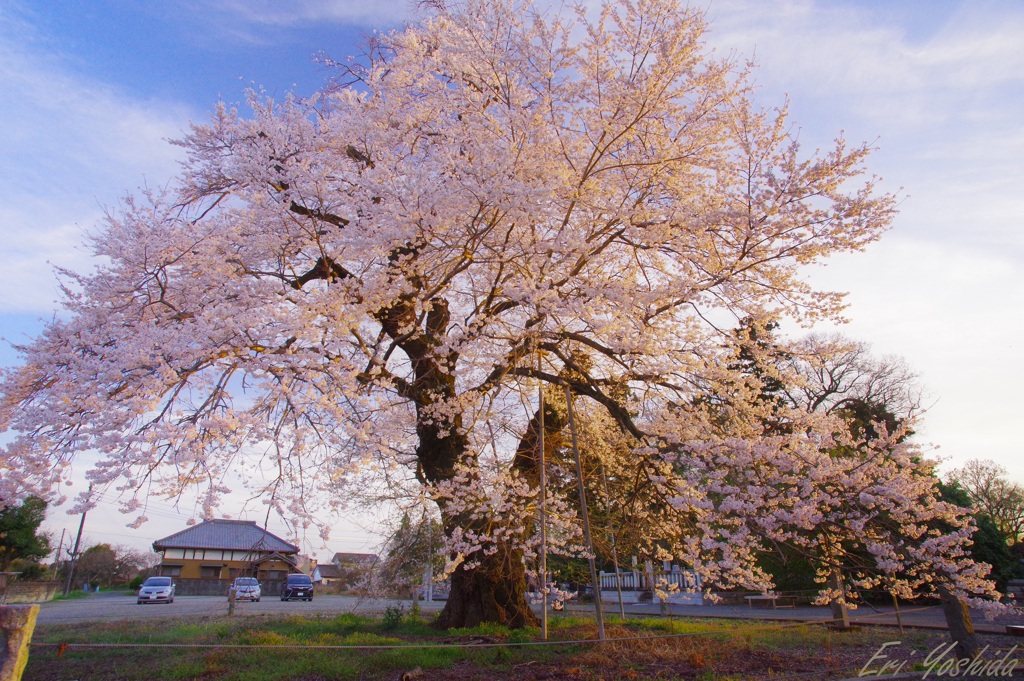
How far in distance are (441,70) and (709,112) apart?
12.9 ft

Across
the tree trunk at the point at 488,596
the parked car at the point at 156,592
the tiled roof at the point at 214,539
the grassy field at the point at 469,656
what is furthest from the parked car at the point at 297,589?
the tree trunk at the point at 488,596

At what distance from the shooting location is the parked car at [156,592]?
22.8 metres

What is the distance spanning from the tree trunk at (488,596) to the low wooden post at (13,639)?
20.0ft

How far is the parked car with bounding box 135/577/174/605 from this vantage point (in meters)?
22.8

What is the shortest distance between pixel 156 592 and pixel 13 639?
2387 cm

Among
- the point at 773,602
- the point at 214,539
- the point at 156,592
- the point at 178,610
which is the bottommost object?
the point at 178,610

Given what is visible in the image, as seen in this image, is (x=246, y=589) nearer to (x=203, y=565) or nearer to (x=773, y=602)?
(x=773, y=602)

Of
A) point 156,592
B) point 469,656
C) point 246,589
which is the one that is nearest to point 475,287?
point 469,656

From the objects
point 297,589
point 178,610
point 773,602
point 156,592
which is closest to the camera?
point 773,602

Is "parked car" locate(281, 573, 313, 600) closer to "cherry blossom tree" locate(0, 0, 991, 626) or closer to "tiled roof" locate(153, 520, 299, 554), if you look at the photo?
"tiled roof" locate(153, 520, 299, 554)

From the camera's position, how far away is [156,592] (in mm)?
23062

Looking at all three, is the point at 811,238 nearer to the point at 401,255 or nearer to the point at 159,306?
the point at 401,255

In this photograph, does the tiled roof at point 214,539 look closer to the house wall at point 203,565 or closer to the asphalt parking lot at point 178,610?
the house wall at point 203,565

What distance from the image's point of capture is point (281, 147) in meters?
7.92
